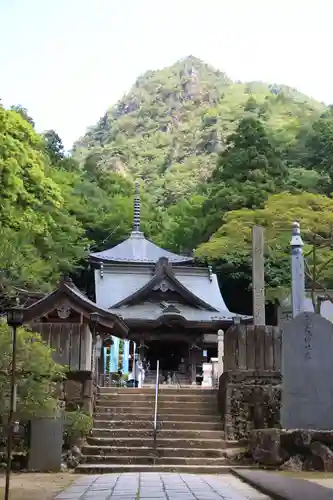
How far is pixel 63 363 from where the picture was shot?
12.9 metres

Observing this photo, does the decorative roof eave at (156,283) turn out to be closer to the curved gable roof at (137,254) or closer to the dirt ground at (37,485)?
the curved gable roof at (137,254)

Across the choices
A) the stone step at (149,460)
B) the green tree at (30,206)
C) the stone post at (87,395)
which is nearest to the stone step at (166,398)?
the stone post at (87,395)

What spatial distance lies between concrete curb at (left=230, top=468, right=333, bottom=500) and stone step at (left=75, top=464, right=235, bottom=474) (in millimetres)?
1985

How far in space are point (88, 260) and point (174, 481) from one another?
26511mm

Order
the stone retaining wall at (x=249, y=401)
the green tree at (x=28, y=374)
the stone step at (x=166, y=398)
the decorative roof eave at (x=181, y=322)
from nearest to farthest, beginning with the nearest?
the green tree at (x=28, y=374) → the stone retaining wall at (x=249, y=401) → the stone step at (x=166, y=398) → the decorative roof eave at (x=181, y=322)

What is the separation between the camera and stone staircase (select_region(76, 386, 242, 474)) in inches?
463

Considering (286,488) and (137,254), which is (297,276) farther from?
(137,254)

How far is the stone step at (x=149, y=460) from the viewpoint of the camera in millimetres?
11828

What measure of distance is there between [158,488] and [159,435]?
15.3ft

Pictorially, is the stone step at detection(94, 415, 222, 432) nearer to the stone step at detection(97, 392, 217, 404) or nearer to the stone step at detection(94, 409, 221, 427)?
the stone step at detection(94, 409, 221, 427)

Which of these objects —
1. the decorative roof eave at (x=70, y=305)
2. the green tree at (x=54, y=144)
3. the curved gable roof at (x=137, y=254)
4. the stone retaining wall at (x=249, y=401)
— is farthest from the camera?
the green tree at (x=54, y=144)

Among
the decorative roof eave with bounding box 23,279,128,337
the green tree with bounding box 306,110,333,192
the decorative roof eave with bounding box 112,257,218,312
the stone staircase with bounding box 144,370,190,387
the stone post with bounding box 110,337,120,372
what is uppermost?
the green tree with bounding box 306,110,333,192

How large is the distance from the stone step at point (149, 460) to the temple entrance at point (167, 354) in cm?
1693

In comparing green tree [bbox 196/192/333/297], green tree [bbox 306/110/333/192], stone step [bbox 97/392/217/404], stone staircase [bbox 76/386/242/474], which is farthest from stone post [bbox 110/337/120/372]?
green tree [bbox 306/110/333/192]
